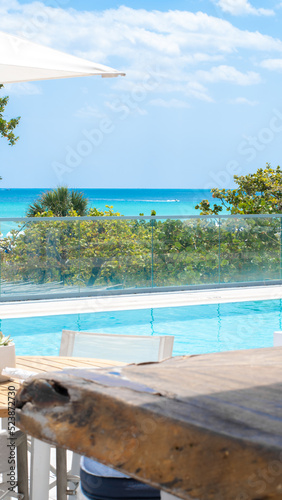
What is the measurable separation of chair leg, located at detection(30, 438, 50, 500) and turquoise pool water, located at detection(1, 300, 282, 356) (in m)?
4.46

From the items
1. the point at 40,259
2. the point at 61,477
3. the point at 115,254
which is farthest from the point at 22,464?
the point at 115,254

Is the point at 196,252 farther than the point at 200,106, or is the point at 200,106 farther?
the point at 200,106

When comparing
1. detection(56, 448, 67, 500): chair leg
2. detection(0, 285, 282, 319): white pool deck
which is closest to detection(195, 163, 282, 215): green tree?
detection(0, 285, 282, 319): white pool deck

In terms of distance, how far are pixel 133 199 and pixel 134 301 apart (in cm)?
5114

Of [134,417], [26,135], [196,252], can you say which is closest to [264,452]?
[134,417]

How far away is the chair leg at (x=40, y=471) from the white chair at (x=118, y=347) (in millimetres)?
794

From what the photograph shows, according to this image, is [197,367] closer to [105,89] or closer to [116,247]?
[116,247]

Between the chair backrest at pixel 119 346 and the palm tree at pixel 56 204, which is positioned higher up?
the palm tree at pixel 56 204

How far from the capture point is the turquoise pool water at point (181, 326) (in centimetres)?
690

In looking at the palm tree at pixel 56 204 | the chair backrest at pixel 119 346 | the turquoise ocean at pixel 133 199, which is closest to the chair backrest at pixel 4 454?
the chair backrest at pixel 119 346

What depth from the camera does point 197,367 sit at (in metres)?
0.52

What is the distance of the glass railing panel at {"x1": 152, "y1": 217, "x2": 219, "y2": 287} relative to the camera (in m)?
10.2

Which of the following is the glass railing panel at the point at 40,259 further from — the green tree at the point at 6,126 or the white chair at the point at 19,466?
the white chair at the point at 19,466

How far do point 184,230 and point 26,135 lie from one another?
4561 cm
